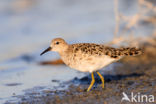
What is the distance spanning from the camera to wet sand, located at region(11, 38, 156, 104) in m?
6.25

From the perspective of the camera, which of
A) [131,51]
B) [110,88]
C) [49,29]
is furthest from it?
[49,29]

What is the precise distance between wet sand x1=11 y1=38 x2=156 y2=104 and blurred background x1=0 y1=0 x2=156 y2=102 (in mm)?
517

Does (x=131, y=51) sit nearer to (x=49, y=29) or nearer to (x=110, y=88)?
(x=110, y=88)

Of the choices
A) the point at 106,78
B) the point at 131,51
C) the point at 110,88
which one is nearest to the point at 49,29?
the point at 106,78

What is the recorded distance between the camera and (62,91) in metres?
7.01

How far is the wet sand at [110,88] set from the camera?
625 cm

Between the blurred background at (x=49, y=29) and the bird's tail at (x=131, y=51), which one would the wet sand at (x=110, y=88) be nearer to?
the blurred background at (x=49, y=29)

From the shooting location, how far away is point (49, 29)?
13.5 metres

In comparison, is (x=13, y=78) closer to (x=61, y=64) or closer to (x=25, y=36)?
(x=61, y=64)

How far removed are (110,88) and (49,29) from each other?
6.98m

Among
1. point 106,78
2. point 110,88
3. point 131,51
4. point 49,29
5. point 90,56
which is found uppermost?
point 49,29

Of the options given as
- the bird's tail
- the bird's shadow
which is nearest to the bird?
the bird's tail

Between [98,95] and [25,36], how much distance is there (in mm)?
6925

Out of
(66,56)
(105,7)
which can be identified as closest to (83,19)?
(105,7)
